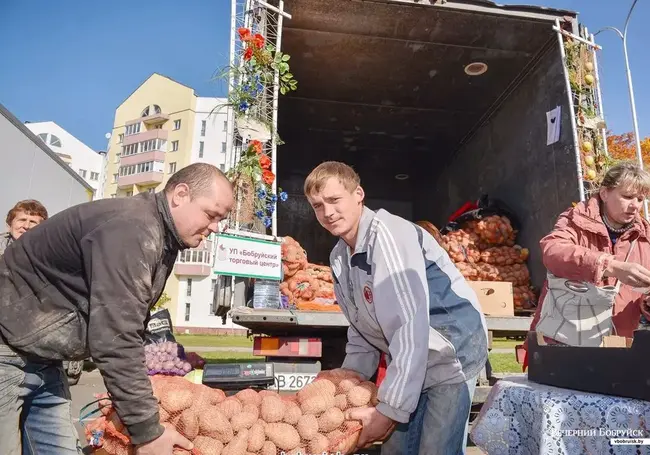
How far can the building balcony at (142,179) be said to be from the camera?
44094 mm

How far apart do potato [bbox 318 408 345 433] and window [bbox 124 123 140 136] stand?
49.7 metres

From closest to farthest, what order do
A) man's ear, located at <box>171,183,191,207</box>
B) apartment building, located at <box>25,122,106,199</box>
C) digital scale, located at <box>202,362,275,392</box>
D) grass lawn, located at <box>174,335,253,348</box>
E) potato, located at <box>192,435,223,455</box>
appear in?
potato, located at <box>192,435,223,455</box>, man's ear, located at <box>171,183,191,207</box>, digital scale, located at <box>202,362,275,392</box>, grass lawn, located at <box>174,335,253,348</box>, apartment building, located at <box>25,122,106,199</box>

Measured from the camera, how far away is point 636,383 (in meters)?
1.48

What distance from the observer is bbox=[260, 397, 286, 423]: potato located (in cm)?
194

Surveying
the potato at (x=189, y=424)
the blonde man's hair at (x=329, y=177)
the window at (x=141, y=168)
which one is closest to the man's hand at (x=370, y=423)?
the potato at (x=189, y=424)

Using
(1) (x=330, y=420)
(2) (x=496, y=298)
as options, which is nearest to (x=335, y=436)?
(1) (x=330, y=420)

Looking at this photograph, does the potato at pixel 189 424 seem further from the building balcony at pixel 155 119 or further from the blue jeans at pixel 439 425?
the building balcony at pixel 155 119

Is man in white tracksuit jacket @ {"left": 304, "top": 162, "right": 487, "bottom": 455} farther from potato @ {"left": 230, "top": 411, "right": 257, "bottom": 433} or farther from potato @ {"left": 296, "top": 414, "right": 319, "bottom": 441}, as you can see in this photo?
potato @ {"left": 230, "top": 411, "right": 257, "bottom": 433}

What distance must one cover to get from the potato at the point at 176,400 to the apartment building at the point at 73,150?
5571 centimetres

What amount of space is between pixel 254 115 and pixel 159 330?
7.89 ft

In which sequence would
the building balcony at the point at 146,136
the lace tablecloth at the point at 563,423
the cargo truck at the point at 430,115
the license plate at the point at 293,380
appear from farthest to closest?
the building balcony at the point at 146,136 < the cargo truck at the point at 430,115 < the license plate at the point at 293,380 < the lace tablecloth at the point at 563,423

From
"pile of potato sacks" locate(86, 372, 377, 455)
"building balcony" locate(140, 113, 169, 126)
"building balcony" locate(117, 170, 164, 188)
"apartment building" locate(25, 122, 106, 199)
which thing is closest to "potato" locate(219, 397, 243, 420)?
"pile of potato sacks" locate(86, 372, 377, 455)

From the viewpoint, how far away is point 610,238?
8.80 ft

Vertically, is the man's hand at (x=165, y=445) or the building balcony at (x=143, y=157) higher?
the building balcony at (x=143, y=157)
